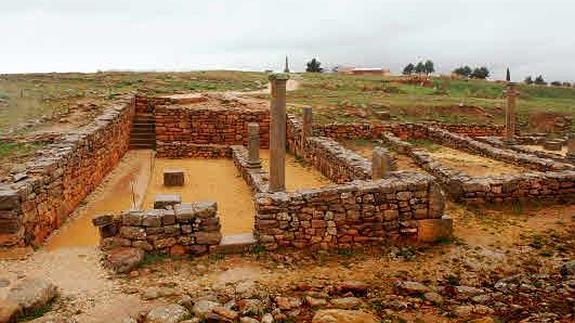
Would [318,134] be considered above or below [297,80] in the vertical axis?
below

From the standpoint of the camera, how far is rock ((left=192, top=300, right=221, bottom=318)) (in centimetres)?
701

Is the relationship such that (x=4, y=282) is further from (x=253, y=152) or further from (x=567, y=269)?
(x=253, y=152)

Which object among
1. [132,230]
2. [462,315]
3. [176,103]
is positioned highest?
[176,103]

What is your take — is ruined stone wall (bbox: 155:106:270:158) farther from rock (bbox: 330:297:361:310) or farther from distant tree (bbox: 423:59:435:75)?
distant tree (bbox: 423:59:435:75)

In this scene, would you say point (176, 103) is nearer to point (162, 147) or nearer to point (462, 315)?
point (162, 147)

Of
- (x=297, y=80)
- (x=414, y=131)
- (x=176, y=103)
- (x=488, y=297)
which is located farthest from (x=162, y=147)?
(x=297, y=80)

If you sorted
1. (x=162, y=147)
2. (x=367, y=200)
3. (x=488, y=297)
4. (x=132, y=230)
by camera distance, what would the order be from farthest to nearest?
(x=162, y=147) → (x=367, y=200) → (x=132, y=230) → (x=488, y=297)

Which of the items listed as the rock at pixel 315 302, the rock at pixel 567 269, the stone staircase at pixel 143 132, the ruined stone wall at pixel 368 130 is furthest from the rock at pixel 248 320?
the stone staircase at pixel 143 132

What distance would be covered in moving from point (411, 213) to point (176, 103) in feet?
55.1

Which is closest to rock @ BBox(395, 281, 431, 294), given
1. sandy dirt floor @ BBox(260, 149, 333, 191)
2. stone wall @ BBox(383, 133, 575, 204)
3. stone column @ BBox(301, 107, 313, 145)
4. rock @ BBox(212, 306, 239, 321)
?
rock @ BBox(212, 306, 239, 321)

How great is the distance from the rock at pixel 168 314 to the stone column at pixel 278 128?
482 centimetres

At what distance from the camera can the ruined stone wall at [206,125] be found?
75.0 ft

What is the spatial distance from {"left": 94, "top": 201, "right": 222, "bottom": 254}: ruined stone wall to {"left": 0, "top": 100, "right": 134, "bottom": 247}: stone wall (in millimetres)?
1586

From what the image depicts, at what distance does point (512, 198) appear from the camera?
39.2ft
